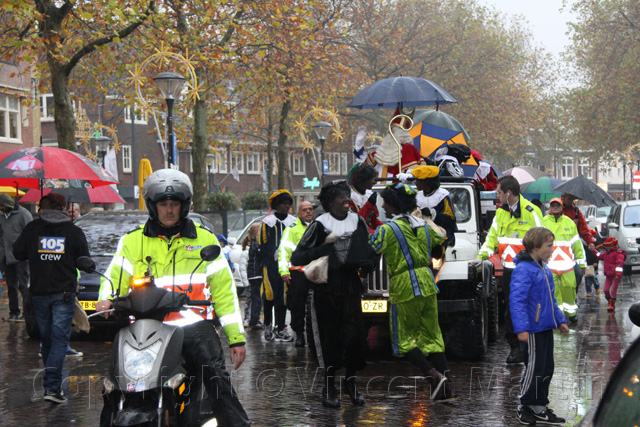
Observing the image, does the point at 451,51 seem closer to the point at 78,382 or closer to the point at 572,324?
the point at 572,324

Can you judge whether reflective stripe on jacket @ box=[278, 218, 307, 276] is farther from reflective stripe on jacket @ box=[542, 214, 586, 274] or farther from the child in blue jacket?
the child in blue jacket

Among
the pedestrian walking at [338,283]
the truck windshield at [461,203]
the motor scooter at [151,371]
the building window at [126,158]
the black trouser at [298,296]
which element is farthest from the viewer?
the building window at [126,158]

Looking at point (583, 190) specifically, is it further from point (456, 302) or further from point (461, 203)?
point (456, 302)

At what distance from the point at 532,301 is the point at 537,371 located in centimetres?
53

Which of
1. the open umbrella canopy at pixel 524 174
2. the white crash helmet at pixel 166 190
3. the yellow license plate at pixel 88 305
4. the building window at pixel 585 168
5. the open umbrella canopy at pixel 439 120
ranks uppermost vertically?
the building window at pixel 585 168

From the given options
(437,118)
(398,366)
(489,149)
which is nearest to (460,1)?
(489,149)

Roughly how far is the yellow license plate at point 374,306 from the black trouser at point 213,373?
519cm

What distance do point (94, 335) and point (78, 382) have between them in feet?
12.4

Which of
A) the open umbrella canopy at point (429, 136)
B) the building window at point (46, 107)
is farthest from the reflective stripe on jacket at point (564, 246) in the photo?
the building window at point (46, 107)

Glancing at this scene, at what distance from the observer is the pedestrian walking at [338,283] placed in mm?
7738

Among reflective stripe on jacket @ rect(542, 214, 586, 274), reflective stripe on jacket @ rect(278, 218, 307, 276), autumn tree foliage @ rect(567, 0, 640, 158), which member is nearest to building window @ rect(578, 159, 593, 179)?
autumn tree foliage @ rect(567, 0, 640, 158)

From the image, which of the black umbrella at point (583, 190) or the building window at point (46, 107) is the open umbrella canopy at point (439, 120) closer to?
the black umbrella at point (583, 190)

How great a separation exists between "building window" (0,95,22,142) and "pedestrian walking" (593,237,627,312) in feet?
85.6

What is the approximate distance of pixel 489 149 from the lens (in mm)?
54688
